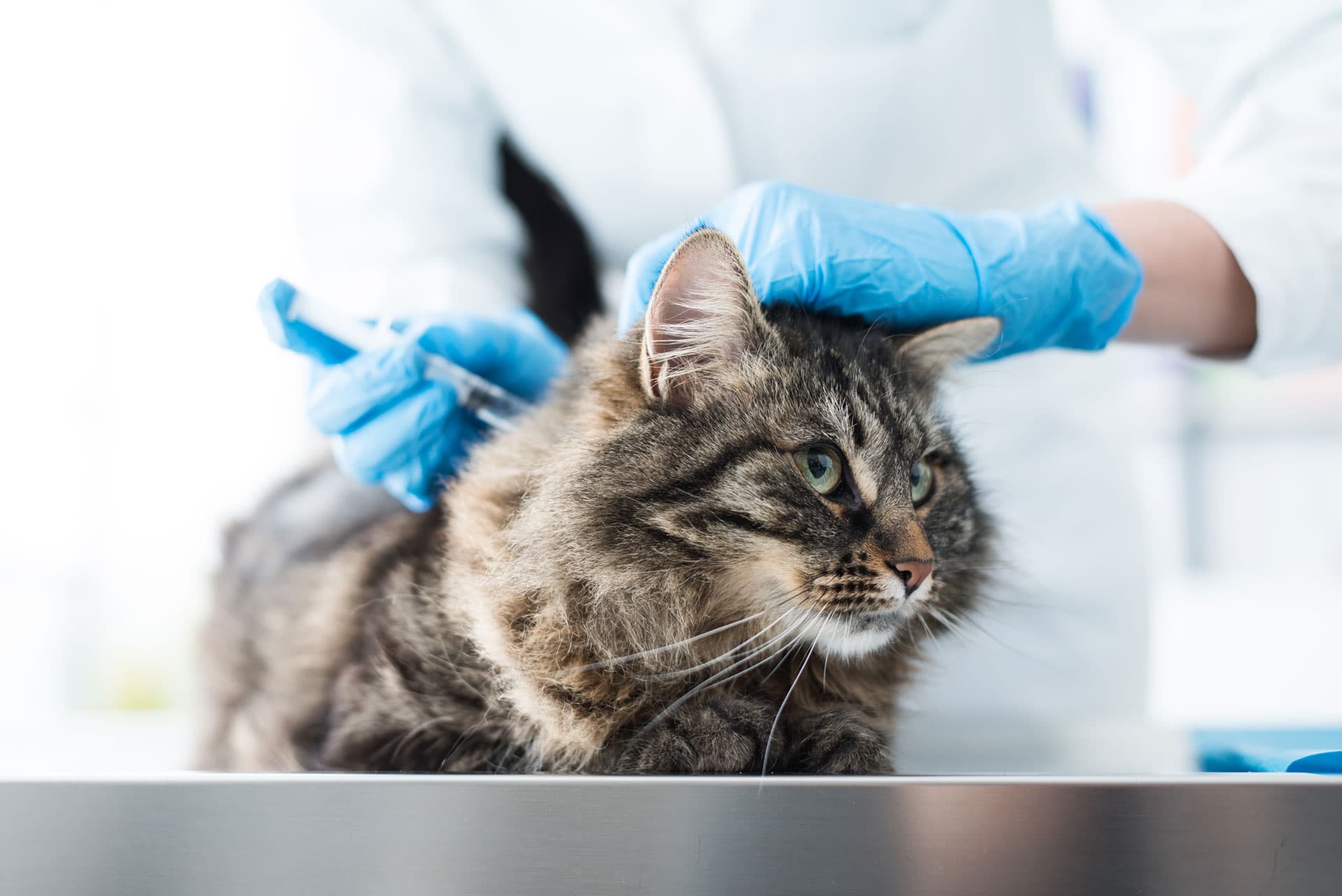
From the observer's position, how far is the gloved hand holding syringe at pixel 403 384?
1154 millimetres

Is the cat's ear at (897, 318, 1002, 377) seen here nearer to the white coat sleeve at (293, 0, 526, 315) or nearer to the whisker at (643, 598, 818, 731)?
the whisker at (643, 598, 818, 731)

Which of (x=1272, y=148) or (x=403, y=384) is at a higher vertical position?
(x=403, y=384)

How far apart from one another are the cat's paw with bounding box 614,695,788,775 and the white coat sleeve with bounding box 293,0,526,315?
0.99 m

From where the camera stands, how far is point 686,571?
3.12ft

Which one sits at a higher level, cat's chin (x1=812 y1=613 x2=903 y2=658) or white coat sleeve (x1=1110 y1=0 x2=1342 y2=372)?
white coat sleeve (x1=1110 y1=0 x2=1342 y2=372)

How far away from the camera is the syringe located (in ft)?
3.54

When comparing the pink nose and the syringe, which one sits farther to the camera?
the syringe

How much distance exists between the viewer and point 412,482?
1.27 meters

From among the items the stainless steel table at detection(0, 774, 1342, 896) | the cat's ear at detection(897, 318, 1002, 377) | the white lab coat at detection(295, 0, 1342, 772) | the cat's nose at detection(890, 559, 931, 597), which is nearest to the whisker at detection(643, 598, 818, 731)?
the cat's nose at detection(890, 559, 931, 597)

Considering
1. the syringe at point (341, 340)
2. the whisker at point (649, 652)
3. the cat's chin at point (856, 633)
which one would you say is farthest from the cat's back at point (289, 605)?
the cat's chin at point (856, 633)

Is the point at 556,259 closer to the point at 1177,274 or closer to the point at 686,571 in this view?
the point at 686,571

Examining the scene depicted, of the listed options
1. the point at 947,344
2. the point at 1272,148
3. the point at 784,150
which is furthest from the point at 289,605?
the point at 1272,148

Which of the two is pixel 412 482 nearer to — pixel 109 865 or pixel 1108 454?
pixel 109 865

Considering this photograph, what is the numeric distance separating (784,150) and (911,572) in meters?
0.97
